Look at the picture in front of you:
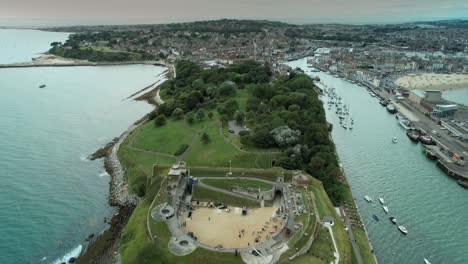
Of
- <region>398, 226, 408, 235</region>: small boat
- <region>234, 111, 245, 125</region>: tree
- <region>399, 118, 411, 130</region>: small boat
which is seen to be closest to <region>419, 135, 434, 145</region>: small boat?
<region>399, 118, 411, 130</region>: small boat

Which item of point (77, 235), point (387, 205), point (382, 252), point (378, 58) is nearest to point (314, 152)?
point (387, 205)

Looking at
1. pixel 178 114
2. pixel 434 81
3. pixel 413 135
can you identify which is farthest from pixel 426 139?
pixel 434 81

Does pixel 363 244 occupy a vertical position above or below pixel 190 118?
below

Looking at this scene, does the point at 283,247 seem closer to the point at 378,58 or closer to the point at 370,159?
the point at 370,159

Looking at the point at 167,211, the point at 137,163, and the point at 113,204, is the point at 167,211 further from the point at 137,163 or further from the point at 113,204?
the point at 137,163

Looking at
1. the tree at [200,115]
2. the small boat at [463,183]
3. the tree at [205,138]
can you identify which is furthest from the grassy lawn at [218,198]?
the small boat at [463,183]

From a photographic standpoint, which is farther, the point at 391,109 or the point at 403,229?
the point at 391,109
